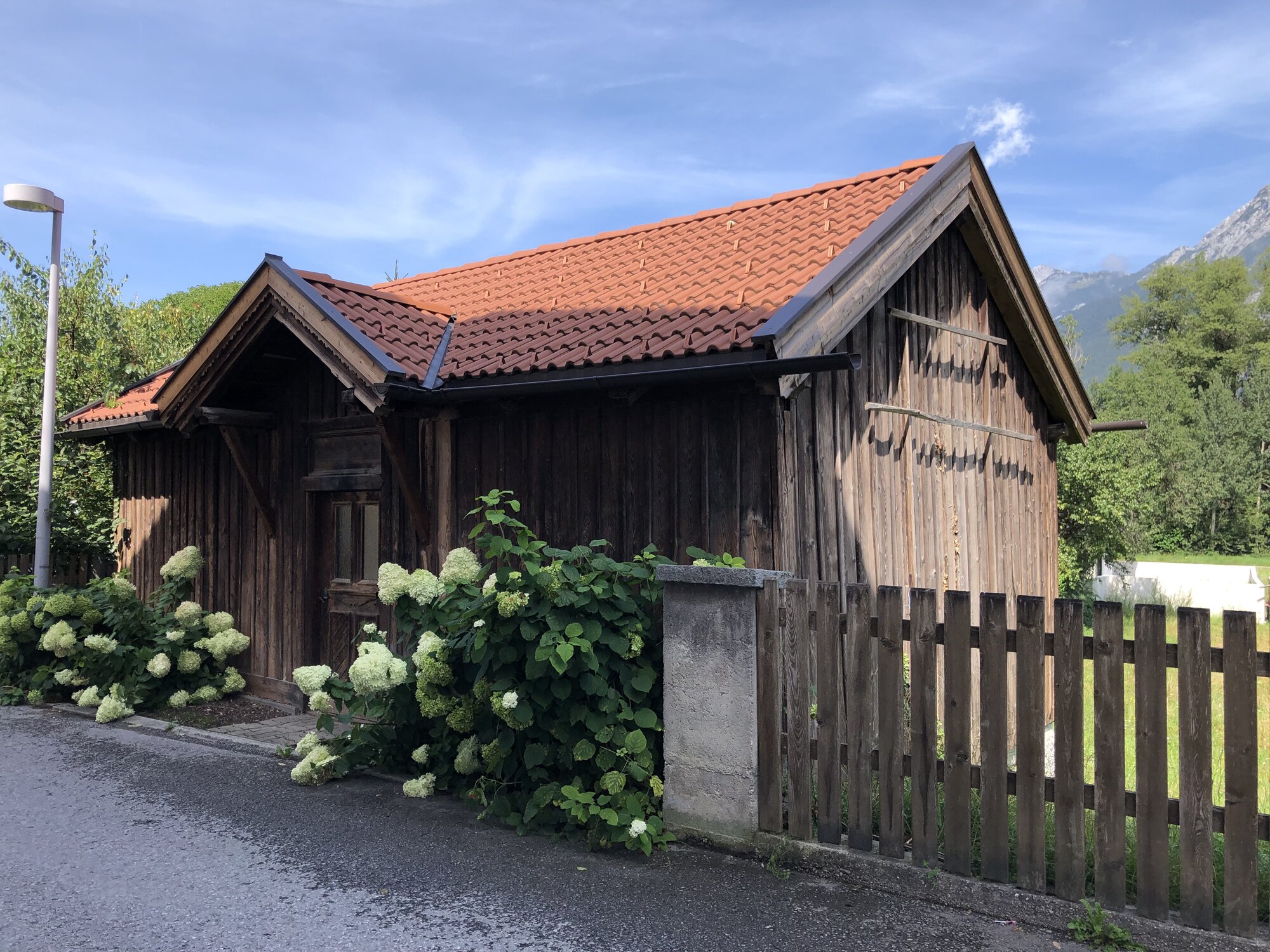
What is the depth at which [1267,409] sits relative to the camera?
45.9 meters

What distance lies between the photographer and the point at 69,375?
1428cm

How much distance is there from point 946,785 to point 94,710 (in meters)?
7.90

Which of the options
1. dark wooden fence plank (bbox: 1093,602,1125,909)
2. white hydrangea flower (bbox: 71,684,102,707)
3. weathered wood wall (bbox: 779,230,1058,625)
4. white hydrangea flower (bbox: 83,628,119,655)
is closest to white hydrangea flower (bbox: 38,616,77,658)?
white hydrangea flower (bbox: 83,628,119,655)

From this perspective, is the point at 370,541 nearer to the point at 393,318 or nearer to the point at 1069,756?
the point at 393,318

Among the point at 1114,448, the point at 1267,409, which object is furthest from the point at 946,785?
the point at 1267,409

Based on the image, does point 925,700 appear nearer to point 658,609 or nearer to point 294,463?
point 658,609

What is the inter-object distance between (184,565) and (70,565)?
3053 mm

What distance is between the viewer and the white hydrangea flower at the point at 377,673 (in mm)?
5910

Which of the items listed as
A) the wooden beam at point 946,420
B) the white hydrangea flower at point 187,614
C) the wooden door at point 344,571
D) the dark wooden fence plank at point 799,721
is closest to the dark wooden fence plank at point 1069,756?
the dark wooden fence plank at point 799,721

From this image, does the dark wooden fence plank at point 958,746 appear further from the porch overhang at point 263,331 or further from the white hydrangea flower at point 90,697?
the white hydrangea flower at point 90,697

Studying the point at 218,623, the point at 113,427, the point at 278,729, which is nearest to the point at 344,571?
the point at 278,729

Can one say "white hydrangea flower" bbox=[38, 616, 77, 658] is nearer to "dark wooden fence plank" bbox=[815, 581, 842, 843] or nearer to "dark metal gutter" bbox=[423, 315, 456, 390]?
"dark metal gutter" bbox=[423, 315, 456, 390]

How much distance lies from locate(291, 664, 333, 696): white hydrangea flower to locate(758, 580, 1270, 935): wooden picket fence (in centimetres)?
305

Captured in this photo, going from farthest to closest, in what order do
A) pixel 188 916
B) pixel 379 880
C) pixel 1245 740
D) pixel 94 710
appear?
1. pixel 94 710
2. pixel 379 880
3. pixel 188 916
4. pixel 1245 740
